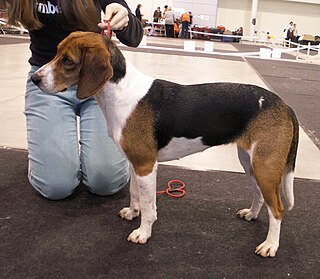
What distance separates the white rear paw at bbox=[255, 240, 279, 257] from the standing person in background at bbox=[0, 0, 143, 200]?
1189 millimetres

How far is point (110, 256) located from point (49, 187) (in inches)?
32.7

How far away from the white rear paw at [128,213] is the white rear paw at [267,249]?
33.3 inches

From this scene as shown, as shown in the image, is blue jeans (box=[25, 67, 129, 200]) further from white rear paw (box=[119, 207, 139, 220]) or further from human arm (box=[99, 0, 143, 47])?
human arm (box=[99, 0, 143, 47])

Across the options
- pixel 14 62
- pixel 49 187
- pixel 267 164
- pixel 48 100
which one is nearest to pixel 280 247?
pixel 267 164

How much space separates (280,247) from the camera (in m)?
2.55

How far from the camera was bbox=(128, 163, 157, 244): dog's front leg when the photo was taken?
238cm

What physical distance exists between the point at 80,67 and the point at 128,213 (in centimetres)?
113

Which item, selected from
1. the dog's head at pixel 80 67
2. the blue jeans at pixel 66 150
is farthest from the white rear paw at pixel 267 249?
the dog's head at pixel 80 67

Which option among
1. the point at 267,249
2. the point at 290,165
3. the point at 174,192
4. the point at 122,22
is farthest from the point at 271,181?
the point at 122,22

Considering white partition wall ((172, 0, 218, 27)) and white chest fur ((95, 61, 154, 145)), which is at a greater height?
white partition wall ((172, 0, 218, 27))

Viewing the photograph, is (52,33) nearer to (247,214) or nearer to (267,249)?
(247,214)

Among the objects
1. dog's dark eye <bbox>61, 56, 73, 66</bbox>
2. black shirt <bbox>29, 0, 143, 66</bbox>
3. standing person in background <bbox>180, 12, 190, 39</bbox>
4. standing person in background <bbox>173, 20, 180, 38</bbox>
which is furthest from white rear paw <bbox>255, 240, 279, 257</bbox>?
standing person in background <bbox>173, 20, 180, 38</bbox>

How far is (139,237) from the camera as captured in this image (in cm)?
251

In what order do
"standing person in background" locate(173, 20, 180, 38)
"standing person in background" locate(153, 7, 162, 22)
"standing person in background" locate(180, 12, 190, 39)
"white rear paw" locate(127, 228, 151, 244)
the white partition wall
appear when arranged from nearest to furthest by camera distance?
"white rear paw" locate(127, 228, 151, 244) → "standing person in background" locate(180, 12, 190, 39) → "standing person in background" locate(173, 20, 180, 38) → "standing person in background" locate(153, 7, 162, 22) → the white partition wall
